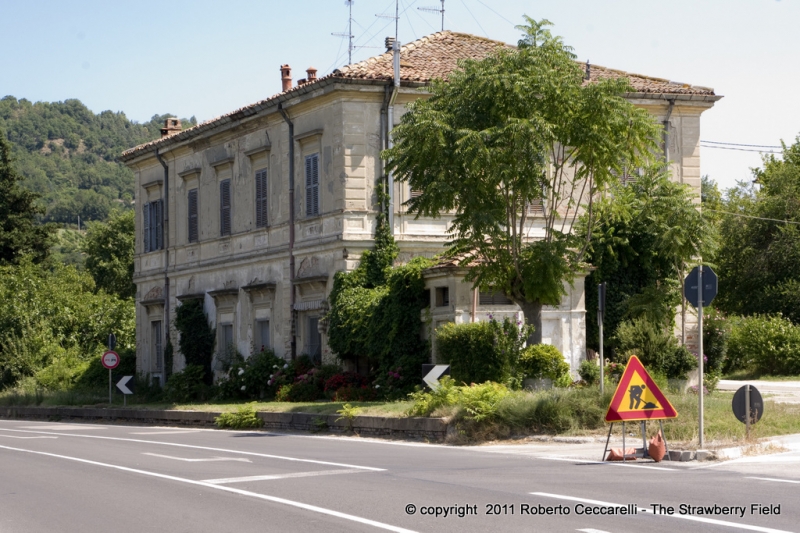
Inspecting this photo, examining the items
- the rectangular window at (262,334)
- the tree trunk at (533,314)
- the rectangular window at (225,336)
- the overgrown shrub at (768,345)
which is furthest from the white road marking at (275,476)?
the overgrown shrub at (768,345)

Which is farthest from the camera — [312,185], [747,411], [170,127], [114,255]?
[114,255]

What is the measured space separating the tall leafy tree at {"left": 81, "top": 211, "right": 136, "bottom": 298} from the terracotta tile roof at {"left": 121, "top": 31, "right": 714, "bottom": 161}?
45335 millimetres

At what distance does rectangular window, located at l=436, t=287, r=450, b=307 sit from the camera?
28.8 metres

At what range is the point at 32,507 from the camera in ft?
40.2

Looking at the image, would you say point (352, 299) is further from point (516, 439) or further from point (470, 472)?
point (470, 472)

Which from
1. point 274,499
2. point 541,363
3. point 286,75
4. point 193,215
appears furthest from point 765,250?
point 274,499

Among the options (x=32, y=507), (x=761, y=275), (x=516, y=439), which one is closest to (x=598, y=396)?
(x=516, y=439)

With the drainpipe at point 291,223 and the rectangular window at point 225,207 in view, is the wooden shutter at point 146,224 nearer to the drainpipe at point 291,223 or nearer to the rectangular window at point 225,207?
the rectangular window at point 225,207

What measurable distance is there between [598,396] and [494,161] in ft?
18.1

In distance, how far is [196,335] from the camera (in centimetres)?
3931

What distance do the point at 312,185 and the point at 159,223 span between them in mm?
11603

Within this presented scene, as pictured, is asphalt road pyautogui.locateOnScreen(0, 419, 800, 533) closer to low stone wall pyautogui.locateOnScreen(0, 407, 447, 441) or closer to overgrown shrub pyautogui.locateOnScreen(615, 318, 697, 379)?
low stone wall pyautogui.locateOnScreen(0, 407, 447, 441)

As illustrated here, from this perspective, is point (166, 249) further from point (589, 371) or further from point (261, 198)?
point (589, 371)

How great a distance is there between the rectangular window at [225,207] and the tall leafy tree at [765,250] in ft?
85.7
